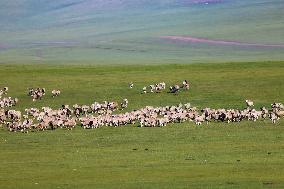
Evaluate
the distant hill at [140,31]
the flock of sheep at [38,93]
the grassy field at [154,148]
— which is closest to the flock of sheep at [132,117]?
the grassy field at [154,148]

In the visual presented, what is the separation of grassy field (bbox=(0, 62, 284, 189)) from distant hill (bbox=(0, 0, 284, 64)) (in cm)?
2536

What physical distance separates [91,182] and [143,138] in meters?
7.99

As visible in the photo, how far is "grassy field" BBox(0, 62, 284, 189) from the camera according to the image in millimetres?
21966

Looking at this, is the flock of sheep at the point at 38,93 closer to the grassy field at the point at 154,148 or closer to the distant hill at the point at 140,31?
the grassy field at the point at 154,148

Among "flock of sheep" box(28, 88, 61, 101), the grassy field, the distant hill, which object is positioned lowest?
the grassy field

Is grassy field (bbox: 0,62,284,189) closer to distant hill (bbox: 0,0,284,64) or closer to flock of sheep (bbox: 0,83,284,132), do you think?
flock of sheep (bbox: 0,83,284,132)

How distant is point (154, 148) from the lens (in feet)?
89.6

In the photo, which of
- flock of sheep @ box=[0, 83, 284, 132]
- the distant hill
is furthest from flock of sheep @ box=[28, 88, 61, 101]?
the distant hill

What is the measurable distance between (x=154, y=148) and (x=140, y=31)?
80.9 m

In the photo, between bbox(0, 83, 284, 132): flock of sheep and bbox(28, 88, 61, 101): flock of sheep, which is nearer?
bbox(0, 83, 284, 132): flock of sheep

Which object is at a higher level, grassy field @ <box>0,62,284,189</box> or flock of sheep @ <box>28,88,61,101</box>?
flock of sheep @ <box>28,88,61,101</box>

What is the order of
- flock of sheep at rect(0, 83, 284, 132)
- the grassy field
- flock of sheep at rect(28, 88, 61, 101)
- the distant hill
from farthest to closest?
the distant hill → flock of sheep at rect(28, 88, 61, 101) → flock of sheep at rect(0, 83, 284, 132) → the grassy field

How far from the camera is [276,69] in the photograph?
165ft

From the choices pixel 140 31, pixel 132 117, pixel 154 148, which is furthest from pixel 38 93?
pixel 140 31
